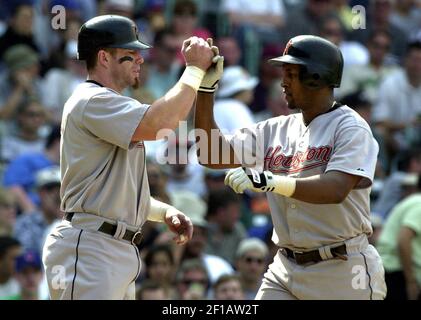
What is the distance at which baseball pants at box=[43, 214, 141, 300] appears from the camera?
6.11 metres

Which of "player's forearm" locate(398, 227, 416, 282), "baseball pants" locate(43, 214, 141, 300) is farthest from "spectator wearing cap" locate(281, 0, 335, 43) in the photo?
"baseball pants" locate(43, 214, 141, 300)

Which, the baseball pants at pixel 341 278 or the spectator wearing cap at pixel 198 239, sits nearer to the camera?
the baseball pants at pixel 341 278

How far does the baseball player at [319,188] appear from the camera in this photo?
621 centimetres

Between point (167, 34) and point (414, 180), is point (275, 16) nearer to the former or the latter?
point (167, 34)

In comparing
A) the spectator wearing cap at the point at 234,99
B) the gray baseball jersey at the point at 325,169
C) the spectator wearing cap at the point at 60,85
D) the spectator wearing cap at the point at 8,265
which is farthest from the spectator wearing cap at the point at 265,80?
the gray baseball jersey at the point at 325,169

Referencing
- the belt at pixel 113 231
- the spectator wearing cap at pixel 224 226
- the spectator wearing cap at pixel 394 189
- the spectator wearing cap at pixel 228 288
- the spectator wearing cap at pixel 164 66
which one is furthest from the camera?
the spectator wearing cap at pixel 164 66

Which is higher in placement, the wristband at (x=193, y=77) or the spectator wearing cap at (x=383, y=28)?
the wristband at (x=193, y=77)

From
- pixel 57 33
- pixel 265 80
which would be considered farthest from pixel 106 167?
pixel 265 80

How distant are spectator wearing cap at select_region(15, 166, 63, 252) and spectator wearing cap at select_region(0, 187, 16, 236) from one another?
0.07m

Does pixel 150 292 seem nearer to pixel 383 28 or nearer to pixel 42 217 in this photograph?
pixel 42 217

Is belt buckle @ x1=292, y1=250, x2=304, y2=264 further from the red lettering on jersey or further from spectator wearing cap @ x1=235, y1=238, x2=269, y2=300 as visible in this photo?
spectator wearing cap @ x1=235, y1=238, x2=269, y2=300

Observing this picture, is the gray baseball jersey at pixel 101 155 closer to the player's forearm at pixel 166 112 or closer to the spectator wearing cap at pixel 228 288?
the player's forearm at pixel 166 112

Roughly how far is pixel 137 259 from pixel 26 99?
5.58 m

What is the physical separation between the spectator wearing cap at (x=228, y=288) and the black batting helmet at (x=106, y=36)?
3.57 meters
